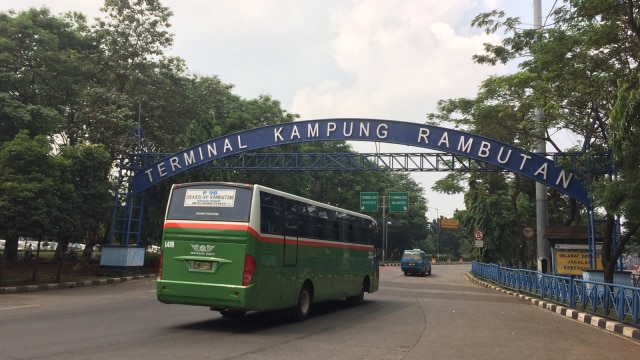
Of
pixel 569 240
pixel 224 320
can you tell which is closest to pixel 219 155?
pixel 224 320

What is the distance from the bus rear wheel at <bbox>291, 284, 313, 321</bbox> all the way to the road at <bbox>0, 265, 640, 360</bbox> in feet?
1.02

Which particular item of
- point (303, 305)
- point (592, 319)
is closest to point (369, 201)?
point (592, 319)

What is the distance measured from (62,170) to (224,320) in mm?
11182

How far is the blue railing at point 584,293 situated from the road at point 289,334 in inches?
39.8

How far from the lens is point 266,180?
39.9 meters

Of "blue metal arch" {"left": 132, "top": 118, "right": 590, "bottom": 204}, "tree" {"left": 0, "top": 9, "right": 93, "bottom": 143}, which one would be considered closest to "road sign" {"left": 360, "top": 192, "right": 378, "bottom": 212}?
"blue metal arch" {"left": 132, "top": 118, "right": 590, "bottom": 204}

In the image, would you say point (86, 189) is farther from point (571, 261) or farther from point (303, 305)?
point (571, 261)

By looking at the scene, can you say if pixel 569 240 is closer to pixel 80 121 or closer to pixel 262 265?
pixel 262 265

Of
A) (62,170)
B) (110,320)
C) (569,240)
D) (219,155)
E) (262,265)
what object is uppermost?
(219,155)

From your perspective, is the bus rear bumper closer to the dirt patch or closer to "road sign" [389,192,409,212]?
the dirt patch

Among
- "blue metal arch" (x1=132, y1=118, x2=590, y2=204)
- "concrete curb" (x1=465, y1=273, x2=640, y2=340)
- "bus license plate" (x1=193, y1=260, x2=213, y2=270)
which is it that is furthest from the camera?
"blue metal arch" (x1=132, y1=118, x2=590, y2=204)

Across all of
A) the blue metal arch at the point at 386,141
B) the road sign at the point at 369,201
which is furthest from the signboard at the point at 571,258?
the road sign at the point at 369,201

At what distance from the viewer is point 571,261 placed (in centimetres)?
1925

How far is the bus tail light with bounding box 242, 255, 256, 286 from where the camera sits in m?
9.72
